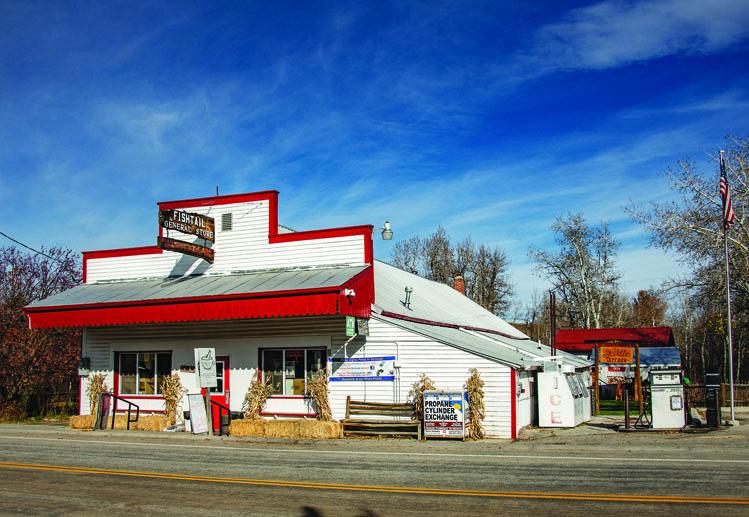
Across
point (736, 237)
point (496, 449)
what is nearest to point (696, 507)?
point (496, 449)

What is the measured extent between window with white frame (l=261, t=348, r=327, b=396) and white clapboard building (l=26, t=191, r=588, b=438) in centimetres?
3

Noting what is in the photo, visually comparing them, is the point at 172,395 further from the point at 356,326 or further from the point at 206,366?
the point at 356,326

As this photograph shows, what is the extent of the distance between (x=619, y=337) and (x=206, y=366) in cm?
3020

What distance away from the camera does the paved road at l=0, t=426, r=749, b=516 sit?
9.97m

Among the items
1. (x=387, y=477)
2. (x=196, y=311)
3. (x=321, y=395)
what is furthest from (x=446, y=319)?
(x=387, y=477)

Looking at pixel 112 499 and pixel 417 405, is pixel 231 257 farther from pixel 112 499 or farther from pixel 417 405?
pixel 112 499

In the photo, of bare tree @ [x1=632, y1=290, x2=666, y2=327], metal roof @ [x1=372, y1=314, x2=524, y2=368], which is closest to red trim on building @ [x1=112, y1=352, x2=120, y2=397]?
metal roof @ [x1=372, y1=314, x2=524, y2=368]

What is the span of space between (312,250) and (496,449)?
Answer: 945 cm

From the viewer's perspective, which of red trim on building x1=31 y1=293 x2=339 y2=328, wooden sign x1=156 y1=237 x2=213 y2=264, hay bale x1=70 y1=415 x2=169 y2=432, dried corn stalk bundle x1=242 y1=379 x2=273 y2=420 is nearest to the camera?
red trim on building x1=31 y1=293 x2=339 y2=328

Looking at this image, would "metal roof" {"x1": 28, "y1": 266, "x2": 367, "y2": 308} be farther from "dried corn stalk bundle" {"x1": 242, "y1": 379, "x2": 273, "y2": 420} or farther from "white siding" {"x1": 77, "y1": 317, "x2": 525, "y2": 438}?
"dried corn stalk bundle" {"x1": 242, "y1": 379, "x2": 273, "y2": 420}

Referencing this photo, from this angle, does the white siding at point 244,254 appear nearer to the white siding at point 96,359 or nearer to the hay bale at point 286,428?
the white siding at point 96,359

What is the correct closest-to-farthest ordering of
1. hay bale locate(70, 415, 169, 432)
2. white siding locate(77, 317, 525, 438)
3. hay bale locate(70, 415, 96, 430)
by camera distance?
white siding locate(77, 317, 525, 438)
hay bale locate(70, 415, 169, 432)
hay bale locate(70, 415, 96, 430)

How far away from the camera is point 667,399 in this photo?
19.8 metres

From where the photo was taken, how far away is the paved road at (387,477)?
9969 mm
